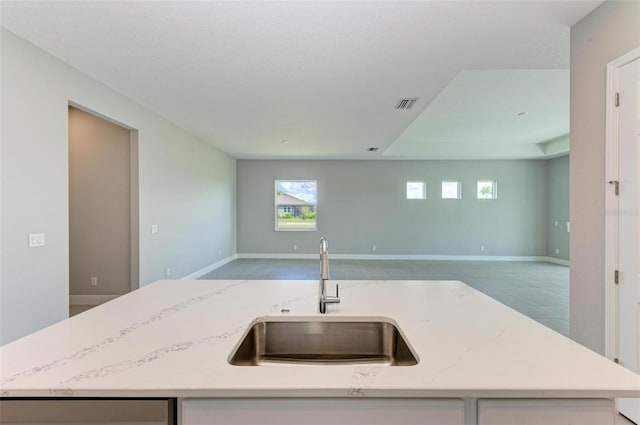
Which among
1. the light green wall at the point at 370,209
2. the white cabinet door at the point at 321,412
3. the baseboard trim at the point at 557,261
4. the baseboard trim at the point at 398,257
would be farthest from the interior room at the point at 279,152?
the light green wall at the point at 370,209

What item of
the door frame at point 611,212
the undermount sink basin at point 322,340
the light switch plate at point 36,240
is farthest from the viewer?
the light switch plate at point 36,240

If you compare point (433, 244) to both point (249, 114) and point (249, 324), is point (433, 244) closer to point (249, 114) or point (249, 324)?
point (249, 114)

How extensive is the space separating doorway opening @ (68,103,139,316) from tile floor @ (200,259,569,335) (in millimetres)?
1984

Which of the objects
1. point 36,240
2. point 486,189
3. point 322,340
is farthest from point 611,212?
point 486,189

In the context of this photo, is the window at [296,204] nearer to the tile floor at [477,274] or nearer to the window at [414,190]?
the tile floor at [477,274]

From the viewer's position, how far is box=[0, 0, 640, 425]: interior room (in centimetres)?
77

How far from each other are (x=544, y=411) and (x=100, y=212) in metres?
5.17

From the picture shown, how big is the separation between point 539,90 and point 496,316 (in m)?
4.27

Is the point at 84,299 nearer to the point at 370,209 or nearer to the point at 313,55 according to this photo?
the point at 313,55

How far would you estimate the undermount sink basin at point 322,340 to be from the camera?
1244mm

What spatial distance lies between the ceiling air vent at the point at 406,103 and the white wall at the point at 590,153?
1.77 metres

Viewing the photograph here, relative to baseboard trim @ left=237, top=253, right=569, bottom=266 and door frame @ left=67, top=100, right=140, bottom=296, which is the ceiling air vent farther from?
baseboard trim @ left=237, top=253, right=569, bottom=266

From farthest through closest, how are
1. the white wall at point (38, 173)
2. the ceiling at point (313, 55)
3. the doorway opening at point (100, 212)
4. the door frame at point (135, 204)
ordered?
1. the doorway opening at point (100, 212)
2. the door frame at point (135, 204)
3. the white wall at point (38, 173)
4. the ceiling at point (313, 55)

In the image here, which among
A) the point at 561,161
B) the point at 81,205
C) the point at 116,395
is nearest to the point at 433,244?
the point at 561,161
